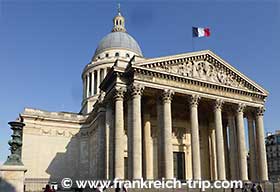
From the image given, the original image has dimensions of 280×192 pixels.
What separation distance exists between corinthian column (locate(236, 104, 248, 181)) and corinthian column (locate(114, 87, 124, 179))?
13078 millimetres

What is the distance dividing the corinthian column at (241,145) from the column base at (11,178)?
23037 mm

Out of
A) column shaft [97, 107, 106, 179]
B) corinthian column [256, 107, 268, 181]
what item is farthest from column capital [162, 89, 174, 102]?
corinthian column [256, 107, 268, 181]

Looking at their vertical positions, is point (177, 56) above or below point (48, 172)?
above

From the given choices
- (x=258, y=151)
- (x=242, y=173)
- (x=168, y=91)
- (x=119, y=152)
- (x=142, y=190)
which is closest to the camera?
(x=142, y=190)

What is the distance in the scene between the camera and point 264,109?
36.7m

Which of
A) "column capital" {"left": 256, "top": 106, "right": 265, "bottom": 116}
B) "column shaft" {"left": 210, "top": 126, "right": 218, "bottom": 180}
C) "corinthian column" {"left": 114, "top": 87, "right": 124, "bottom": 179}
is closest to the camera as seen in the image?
"corinthian column" {"left": 114, "top": 87, "right": 124, "bottom": 179}

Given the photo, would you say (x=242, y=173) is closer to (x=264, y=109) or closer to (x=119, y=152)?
(x=264, y=109)

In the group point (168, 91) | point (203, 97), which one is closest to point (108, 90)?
point (168, 91)

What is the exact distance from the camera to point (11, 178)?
17016mm

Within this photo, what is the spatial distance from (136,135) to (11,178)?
12723 millimetres

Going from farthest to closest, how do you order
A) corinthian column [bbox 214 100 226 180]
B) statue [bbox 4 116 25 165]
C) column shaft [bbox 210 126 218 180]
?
column shaft [bbox 210 126 218 180] < corinthian column [bbox 214 100 226 180] < statue [bbox 4 116 25 165]

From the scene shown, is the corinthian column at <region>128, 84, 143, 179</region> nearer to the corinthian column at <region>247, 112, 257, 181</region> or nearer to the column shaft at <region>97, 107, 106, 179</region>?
the column shaft at <region>97, 107, 106, 179</region>

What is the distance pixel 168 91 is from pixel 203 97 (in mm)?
4435

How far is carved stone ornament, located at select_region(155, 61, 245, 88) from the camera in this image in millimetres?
31812
